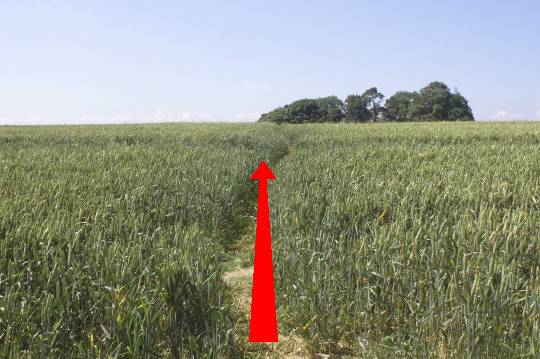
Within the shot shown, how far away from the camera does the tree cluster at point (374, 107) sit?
269ft

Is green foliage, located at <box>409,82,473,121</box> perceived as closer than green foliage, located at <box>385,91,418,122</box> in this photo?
Yes

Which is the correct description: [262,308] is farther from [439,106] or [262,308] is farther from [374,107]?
[374,107]

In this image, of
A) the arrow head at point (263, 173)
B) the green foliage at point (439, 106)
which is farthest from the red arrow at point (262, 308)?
the green foliage at point (439, 106)

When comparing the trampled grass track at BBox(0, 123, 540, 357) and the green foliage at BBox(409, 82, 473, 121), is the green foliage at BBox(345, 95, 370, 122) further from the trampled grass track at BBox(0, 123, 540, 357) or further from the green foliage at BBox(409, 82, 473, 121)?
the trampled grass track at BBox(0, 123, 540, 357)

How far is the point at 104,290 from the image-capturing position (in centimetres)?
278

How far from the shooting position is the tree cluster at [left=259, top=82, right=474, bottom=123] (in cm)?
8188

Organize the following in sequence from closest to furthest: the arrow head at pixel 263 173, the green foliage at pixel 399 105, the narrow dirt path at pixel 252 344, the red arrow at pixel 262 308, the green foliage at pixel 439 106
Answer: the narrow dirt path at pixel 252 344 → the red arrow at pixel 262 308 → the arrow head at pixel 263 173 → the green foliage at pixel 439 106 → the green foliage at pixel 399 105

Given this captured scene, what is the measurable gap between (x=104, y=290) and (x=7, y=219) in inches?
74.1

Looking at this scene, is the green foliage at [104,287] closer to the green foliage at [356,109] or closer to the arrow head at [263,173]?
the arrow head at [263,173]

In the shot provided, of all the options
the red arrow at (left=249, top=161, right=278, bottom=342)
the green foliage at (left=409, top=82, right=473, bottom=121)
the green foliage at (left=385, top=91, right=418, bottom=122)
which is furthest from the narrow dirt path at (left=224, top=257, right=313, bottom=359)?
the green foliage at (left=385, top=91, right=418, bottom=122)

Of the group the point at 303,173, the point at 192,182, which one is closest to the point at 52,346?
the point at 192,182

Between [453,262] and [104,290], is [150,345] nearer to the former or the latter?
[104,290]

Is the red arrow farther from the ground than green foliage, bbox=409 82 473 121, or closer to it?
closer to it

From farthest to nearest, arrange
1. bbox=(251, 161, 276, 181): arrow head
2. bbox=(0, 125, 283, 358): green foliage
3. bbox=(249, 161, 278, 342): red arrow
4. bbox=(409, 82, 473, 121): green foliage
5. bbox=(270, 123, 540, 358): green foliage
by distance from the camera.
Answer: bbox=(409, 82, 473, 121): green foliage
bbox=(251, 161, 276, 181): arrow head
bbox=(249, 161, 278, 342): red arrow
bbox=(270, 123, 540, 358): green foliage
bbox=(0, 125, 283, 358): green foliage
